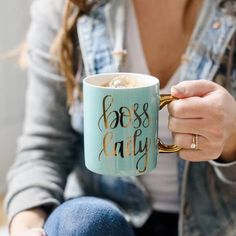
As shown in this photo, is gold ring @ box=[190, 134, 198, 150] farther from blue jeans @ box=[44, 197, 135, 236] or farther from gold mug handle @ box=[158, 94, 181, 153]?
blue jeans @ box=[44, 197, 135, 236]

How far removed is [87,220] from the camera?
81 cm

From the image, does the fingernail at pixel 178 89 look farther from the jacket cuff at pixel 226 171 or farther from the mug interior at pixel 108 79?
the jacket cuff at pixel 226 171

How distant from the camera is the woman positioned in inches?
36.3

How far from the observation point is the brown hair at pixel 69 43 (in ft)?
3.21

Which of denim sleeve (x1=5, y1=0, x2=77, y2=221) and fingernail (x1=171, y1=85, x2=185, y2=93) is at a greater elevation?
fingernail (x1=171, y1=85, x2=185, y2=93)

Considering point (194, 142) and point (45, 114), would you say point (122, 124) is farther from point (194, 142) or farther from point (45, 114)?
point (45, 114)

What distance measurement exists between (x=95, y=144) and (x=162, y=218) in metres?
0.37

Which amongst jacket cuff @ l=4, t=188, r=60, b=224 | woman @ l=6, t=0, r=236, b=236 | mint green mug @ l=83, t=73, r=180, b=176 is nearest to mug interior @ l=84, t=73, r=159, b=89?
mint green mug @ l=83, t=73, r=180, b=176

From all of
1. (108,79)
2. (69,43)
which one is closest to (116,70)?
(69,43)

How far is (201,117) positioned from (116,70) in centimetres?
28

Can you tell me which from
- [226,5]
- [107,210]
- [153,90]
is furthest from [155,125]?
[226,5]

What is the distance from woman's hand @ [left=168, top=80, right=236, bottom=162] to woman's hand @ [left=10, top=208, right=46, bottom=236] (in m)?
0.30

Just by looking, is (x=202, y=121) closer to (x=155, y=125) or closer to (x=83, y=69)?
(x=155, y=125)

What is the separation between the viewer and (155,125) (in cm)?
70
